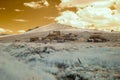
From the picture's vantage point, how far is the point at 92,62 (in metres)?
19.4

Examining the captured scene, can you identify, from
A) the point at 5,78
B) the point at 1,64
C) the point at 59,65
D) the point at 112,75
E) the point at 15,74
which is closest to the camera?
the point at 5,78

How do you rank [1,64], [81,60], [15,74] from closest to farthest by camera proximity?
[15,74] → [1,64] → [81,60]

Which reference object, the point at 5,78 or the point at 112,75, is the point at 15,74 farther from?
the point at 112,75

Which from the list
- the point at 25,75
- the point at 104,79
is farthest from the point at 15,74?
the point at 104,79

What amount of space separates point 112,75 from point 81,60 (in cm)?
551

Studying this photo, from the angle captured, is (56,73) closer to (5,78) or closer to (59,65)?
(59,65)

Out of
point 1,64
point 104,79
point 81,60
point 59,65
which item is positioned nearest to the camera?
point 1,64

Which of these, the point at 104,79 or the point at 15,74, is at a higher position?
the point at 15,74

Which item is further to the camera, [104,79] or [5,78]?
[104,79]

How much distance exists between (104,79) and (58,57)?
7.86 m

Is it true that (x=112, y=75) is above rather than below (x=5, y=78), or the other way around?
below

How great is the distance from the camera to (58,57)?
68.3ft

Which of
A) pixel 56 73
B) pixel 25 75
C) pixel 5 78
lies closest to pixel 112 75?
pixel 56 73

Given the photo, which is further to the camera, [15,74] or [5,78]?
[15,74]
